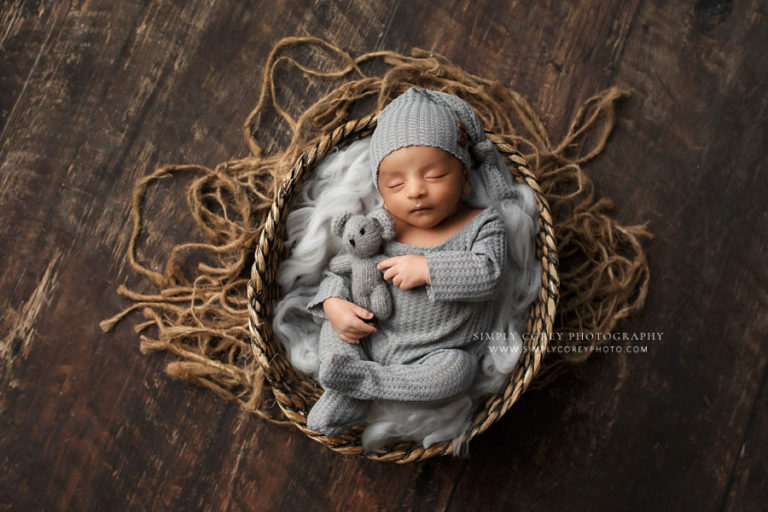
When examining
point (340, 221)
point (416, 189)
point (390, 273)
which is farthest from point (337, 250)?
point (416, 189)

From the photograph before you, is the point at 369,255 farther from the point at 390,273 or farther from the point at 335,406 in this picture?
the point at 335,406

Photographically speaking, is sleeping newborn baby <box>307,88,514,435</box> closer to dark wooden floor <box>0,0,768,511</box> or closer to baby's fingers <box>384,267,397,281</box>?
baby's fingers <box>384,267,397,281</box>

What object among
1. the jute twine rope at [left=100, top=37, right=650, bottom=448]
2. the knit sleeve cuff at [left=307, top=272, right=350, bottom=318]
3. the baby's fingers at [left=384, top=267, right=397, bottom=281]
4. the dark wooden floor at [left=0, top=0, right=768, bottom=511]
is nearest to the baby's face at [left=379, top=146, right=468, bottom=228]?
the baby's fingers at [left=384, top=267, right=397, bottom=281]

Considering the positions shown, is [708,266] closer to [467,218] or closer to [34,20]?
[467,218]

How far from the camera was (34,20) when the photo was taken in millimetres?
1560

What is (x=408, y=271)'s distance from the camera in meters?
1.25

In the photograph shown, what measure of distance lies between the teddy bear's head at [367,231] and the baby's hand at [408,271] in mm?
58

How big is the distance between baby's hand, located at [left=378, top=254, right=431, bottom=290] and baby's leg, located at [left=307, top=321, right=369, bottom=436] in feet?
0.59

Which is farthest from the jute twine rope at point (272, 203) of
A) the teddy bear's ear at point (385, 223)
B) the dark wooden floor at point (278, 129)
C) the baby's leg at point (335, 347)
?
the teddy bear's ear at point (385, 223)

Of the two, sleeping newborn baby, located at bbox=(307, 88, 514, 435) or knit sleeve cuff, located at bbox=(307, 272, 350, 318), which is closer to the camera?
sleeping newborn baby, located at bbox=(307, 88, 514, 435)

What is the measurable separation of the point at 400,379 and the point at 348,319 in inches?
6.5

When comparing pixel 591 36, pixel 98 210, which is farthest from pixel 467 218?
pixel 98 210

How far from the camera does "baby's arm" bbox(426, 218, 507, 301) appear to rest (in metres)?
1.21

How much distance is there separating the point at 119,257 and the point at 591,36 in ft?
4.45
